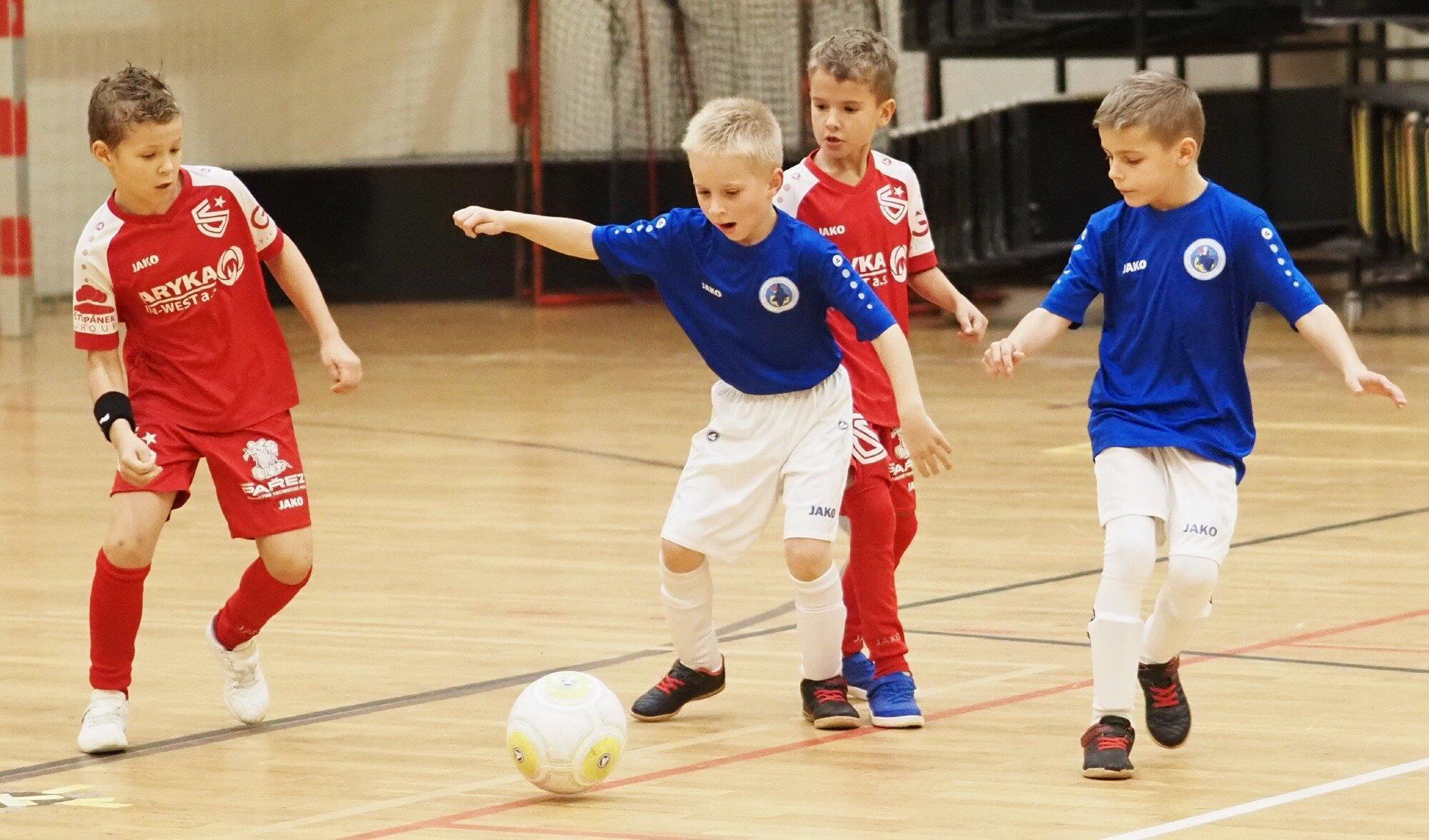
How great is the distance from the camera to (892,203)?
456 cm

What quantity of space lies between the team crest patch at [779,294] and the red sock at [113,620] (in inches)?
51.7

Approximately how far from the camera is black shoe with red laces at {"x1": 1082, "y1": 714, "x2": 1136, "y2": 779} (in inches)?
154

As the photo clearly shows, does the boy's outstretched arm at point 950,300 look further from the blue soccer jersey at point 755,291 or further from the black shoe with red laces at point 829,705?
the black shoe with red laces at point 829,705

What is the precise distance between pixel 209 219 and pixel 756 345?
1099mm

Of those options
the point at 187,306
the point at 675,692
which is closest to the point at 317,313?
the point at 187,306

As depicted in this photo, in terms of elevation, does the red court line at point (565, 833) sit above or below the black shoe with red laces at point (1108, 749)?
below

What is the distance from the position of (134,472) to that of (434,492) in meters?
3.65

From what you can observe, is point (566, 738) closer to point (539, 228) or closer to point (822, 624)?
point (822, 624)

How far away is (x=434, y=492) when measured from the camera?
775 cm

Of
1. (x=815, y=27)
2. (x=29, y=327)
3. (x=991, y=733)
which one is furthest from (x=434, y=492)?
(x=815, y=27)

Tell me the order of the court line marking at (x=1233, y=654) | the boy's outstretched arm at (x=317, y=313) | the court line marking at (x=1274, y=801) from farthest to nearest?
the court line marking at (x=1233, y=654) → the boy's outstretched arm at (x=317, y=313) → the court line marking at (x=1274, y=801)

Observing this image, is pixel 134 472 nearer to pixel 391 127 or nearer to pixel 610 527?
pixel 610 527

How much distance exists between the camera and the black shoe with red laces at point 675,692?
14.6 feet

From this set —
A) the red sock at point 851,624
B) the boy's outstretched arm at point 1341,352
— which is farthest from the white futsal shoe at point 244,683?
the boy's outstretched arm at point 1341,352
